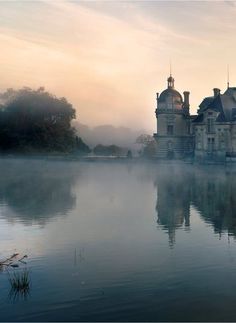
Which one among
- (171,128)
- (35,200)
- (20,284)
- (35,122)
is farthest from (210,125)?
(20,284)

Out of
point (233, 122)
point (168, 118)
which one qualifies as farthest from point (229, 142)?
point (168, 118)

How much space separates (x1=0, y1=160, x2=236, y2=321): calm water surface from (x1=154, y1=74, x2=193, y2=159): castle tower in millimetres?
51653

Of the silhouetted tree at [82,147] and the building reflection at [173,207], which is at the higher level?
the silhouetted tree at [82,147]

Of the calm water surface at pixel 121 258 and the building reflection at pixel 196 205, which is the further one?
the building reflection at pixel 196 205

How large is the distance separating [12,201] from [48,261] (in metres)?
13.5

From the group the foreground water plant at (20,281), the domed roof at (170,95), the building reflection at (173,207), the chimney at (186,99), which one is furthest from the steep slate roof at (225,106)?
the foreground water plant at (20,281)

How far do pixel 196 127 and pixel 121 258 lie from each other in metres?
61.2

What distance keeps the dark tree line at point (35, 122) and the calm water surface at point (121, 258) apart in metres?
58.2

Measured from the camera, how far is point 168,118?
7756 cm

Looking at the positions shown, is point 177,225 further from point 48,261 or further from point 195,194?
point 195,194

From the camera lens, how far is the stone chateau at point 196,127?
68250 mm

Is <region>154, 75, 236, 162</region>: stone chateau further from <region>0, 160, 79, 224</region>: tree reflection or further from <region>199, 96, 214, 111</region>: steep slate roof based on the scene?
<region>0, 160, 79, 224</region>: tree reflection

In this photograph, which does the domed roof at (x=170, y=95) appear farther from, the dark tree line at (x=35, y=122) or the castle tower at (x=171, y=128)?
the dark tree line at (x=35, y=122)

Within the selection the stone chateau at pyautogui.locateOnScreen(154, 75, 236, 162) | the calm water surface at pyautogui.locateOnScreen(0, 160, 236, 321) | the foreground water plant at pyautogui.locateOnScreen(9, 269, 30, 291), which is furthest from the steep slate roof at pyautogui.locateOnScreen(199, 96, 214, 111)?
the foreground water plant at pyautogui.locateOnScreen(9, 269, 30, 291)
